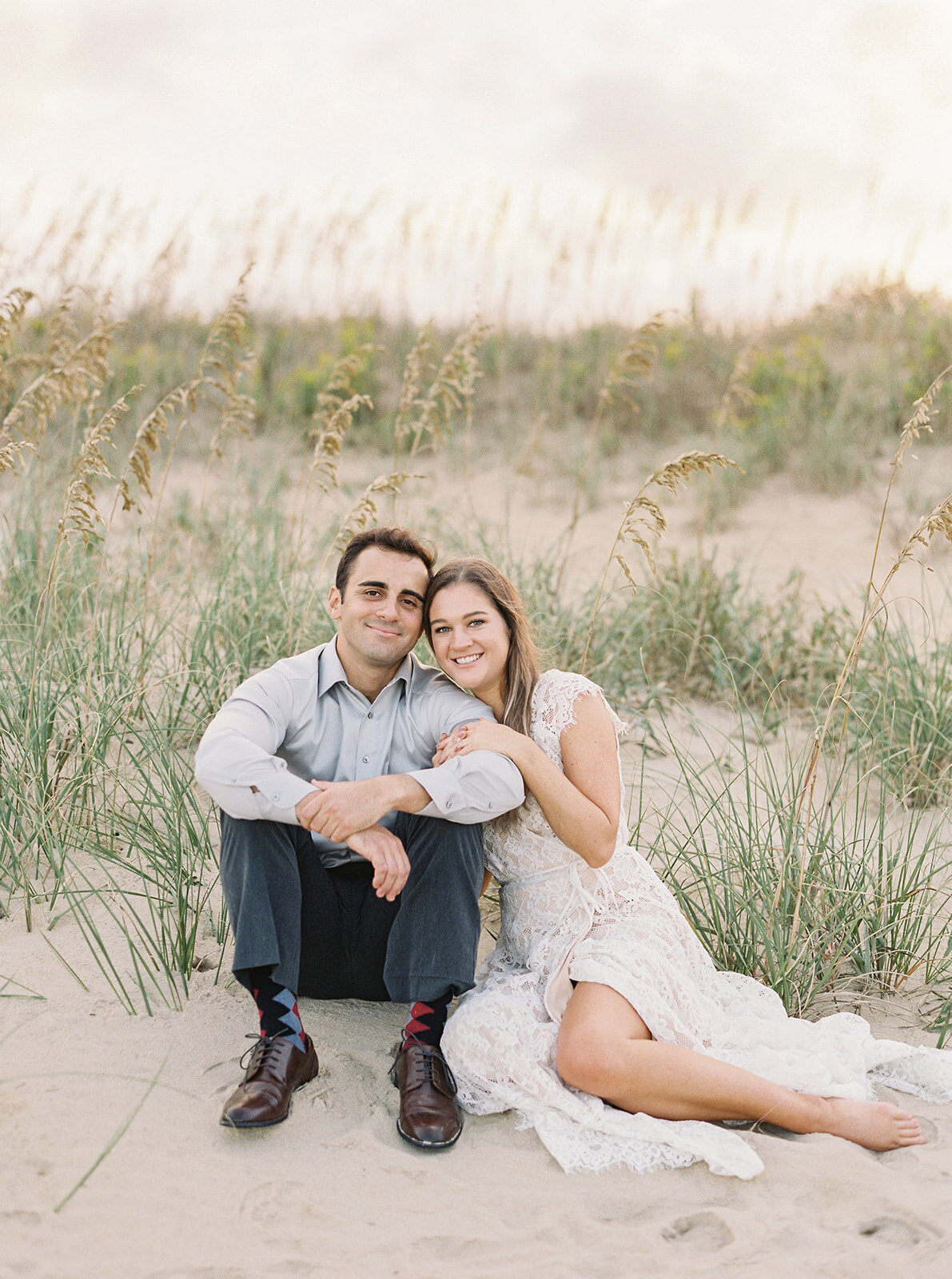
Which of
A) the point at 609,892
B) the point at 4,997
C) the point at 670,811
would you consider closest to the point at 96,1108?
the point at 4,997

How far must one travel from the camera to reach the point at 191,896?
3.20 m

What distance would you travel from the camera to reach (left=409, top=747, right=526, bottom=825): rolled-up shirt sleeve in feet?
8.24

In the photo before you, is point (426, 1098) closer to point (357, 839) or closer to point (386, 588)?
point (357, 839)

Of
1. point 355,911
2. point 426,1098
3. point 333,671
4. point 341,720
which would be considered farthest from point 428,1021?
point 333,671

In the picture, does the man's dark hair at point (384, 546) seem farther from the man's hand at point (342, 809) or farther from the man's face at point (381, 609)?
the man's hand at point (342, 809)

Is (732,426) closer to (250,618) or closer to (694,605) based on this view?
(694,605)

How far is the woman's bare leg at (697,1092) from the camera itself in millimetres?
2395

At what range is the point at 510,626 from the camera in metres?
2.91

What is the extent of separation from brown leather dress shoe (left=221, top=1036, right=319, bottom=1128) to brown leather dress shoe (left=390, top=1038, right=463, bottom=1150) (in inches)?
9.3

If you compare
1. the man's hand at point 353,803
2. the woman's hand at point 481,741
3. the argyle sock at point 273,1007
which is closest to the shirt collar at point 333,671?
the woman's hand at point 481,741

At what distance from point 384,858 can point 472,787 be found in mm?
272

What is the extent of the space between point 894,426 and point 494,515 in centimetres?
342

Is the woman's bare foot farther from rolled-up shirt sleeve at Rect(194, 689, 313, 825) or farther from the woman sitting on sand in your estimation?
rolled-up shirt sleeve at Rect(194, 689, 313, 825)

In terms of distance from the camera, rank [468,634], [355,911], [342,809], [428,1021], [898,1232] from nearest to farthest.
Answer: [898,1232] < [342,809] < [428,1021] < [355,911] < [468,634]
